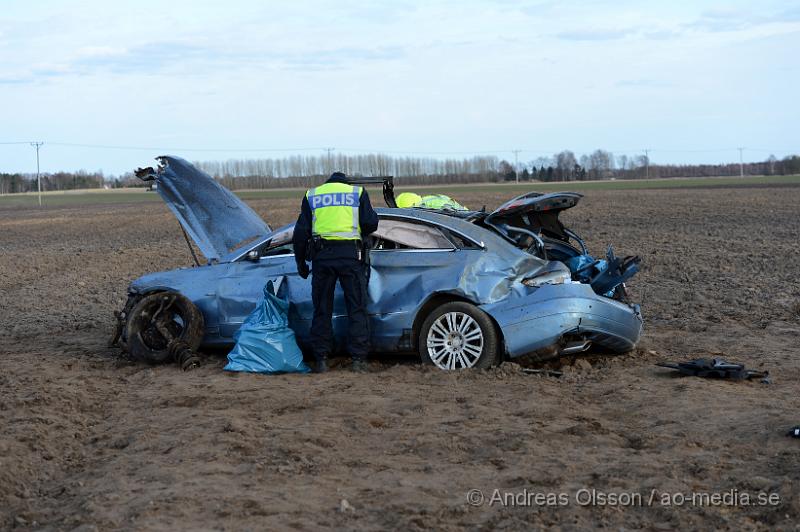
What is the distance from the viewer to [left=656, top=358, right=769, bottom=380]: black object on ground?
836cm

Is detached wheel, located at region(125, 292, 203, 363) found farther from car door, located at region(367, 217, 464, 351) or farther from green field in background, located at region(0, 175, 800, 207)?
green field in background, located at region(0, 175, 800, 207)

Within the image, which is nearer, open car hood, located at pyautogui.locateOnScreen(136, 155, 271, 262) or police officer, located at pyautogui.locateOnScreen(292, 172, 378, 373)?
police officer, located at pyautogui.locateOnScreen(292, 172, 378, 373)

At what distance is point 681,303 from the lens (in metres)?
12.8

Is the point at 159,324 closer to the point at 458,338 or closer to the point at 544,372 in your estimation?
the point at 458,338

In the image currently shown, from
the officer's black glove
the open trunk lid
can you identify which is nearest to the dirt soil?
the officer's black glove

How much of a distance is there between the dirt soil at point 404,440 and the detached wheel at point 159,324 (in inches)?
7.6

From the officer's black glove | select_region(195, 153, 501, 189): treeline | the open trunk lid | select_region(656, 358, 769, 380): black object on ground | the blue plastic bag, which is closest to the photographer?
select_region(656, 358, 769, 380): black object on ground

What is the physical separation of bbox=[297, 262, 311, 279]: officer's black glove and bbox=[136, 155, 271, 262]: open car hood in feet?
5.27

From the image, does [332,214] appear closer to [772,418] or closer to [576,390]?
→ [576,390]

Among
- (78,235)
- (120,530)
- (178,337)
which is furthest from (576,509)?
(78,235)

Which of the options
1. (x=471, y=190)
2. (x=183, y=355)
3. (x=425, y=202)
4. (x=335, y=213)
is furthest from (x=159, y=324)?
(x=471, y=190)

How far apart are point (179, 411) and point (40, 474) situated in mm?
1556

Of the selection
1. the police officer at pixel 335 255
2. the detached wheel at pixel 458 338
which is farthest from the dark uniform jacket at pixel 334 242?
the detached wheel at pixel 458 338

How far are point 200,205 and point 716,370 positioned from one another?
5.43 m
